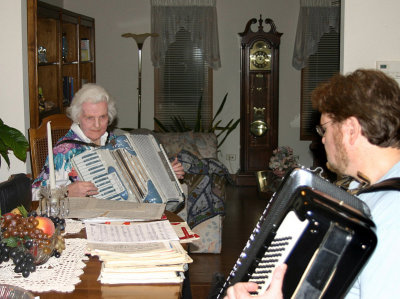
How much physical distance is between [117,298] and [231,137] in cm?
560

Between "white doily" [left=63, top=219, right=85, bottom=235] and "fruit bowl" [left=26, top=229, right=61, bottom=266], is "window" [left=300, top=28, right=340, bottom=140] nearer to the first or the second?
"white doily" [left=63, top=219, right=85, bottom=235]

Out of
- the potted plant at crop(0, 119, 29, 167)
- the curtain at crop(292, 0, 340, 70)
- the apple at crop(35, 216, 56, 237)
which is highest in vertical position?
the curtain at crop(292, 0, 340, 70)

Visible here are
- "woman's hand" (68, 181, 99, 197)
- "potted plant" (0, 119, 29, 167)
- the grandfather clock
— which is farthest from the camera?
the grandfather clock

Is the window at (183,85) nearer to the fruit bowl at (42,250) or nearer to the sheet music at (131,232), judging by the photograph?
the sheet music at (131,232)

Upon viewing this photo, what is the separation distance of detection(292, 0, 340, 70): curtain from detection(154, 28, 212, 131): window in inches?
46.8

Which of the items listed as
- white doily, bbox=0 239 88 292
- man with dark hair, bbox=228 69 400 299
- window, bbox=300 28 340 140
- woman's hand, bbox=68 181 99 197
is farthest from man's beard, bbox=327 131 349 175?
window, bbox=300 28 340 140

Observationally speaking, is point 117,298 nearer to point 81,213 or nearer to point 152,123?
point 81,213

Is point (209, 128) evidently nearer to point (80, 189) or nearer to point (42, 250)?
point (80, 189)

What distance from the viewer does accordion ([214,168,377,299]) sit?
1161mm

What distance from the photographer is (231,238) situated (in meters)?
4.62

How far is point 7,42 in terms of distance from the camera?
3369 mm

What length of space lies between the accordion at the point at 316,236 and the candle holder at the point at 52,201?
0.94 meters

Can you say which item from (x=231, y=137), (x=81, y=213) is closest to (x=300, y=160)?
(x=231, y=137)

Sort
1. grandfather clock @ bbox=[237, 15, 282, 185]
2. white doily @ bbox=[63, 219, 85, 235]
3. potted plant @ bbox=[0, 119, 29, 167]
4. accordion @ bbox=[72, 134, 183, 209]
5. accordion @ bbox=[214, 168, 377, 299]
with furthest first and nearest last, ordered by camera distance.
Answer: grandfather clock @ bbox=[237, 15, 282, 185], potted plant @ bbox=[0, 119, 29, 167], accordion @ bbox=[72, 134, 183, 209], white doily @ bbox=[63, 219, 85, 235], accordion @ bbox=[214, 168, 377, 299]
